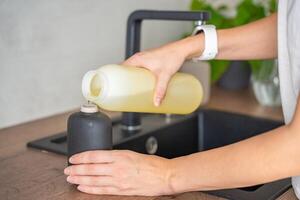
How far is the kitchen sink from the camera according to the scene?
1183mm

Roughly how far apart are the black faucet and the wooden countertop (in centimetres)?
16

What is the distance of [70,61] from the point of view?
4.48 feet

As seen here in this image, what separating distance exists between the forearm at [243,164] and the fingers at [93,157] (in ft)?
0.38

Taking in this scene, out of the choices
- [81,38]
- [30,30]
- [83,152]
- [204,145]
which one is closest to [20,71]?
[30,30]

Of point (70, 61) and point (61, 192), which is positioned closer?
point (61, 192)

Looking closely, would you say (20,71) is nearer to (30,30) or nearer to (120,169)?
(30,30)

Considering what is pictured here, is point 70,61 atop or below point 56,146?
atop

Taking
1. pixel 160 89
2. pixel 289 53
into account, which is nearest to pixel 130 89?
pixel 160 89

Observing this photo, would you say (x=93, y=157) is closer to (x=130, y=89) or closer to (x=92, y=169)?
(x=92, y=169)

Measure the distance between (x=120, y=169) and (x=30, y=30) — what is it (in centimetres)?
55

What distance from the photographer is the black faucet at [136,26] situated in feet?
3.87

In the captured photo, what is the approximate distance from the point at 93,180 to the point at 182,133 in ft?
1.94

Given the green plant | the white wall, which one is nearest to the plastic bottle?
the white wall

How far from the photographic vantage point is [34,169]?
98 centimetres
